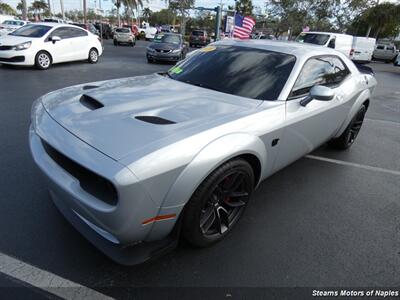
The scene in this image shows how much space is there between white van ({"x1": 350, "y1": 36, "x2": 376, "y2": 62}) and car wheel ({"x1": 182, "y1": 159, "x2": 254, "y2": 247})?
2373cm

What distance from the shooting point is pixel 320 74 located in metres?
3.49

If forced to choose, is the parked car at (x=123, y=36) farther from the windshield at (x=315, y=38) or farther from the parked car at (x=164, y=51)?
A: the windshield at (x=315, y=38)

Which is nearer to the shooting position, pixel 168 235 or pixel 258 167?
pixel 168 235

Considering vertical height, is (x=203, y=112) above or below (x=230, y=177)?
above

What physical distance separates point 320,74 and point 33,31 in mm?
10282

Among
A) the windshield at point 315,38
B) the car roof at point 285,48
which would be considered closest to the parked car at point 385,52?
the windshield at point 315,38

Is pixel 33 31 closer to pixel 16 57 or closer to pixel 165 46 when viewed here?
pixel 16 57

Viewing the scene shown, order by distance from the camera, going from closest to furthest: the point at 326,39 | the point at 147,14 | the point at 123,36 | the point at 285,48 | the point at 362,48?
the point at 285,48
the point at 326,39
the point at 362,48
the point at 123,36
the point at 147,14

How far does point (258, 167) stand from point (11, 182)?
2560 millimetres

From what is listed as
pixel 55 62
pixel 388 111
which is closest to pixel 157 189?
pixel 388 111

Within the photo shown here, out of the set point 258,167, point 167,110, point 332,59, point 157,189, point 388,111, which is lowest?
point 388,111

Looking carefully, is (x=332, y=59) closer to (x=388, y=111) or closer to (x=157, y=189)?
(x=157, y=189)

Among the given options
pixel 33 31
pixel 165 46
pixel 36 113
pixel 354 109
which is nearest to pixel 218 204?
pixel 36 113

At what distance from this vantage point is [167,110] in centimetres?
241
